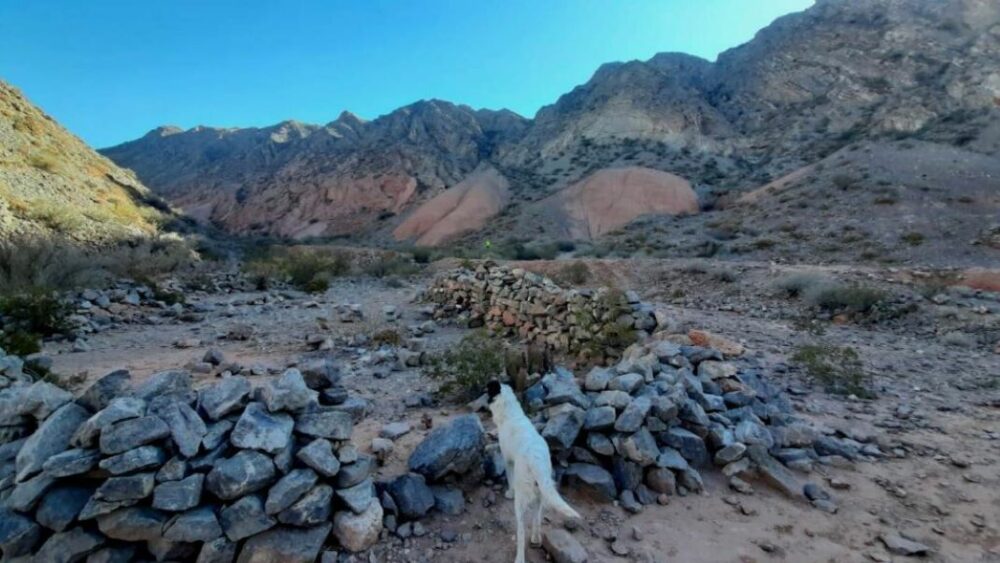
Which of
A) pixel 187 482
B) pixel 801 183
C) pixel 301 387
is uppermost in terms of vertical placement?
pixel 801 183

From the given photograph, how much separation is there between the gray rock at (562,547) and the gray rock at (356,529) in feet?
3.22

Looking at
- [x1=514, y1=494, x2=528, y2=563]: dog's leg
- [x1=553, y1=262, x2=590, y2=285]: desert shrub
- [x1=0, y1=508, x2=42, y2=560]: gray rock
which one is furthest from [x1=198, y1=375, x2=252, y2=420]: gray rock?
[x1=553, y1=262, x2=590, y2=285]: desert shrub

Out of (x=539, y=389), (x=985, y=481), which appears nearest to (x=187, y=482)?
(x=539, y=389)

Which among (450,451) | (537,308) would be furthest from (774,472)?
(537,308)

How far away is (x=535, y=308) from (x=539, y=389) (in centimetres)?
377

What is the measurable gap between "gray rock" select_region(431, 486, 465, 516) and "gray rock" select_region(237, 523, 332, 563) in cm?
70

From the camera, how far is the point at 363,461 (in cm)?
280

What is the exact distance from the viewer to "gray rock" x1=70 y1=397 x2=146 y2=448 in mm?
2318

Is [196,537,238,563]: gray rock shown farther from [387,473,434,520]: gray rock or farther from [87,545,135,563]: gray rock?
[387,473,434,520]: gray rock

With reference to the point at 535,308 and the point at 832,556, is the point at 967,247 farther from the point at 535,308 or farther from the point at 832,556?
the point at 832,556

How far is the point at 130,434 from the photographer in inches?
A: 91.1

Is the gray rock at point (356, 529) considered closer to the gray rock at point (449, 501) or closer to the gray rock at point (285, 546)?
the gray rock at point (285, 546)

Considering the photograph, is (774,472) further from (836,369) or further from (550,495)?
(836,369)

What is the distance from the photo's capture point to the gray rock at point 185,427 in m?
2.41
